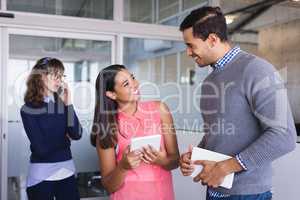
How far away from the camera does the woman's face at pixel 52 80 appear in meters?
2.37

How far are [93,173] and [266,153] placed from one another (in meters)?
3.28

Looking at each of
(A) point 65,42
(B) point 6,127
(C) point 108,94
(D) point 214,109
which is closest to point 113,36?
(A) point 65,42

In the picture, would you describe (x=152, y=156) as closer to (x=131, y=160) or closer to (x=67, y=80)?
(x=131, y=160)

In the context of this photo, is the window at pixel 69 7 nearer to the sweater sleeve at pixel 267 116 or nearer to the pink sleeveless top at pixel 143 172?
the pink sleeveless top at pixel 143 172

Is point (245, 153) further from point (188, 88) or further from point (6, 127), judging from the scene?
point (188, 88)

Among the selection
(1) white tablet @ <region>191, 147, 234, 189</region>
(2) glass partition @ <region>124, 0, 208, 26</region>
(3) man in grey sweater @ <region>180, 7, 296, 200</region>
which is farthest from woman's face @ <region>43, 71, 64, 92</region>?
(2) glass partition @ <region>124, 0, 208, 26</region>

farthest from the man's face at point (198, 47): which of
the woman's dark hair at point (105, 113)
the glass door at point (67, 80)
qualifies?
the glass door at point (67, 80)

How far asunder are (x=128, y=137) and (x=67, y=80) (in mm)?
2527

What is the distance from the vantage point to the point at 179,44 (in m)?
4.65

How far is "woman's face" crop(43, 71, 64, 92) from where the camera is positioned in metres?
2.37

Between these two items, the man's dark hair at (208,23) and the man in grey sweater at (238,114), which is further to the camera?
the man's dark hair at (208,23)

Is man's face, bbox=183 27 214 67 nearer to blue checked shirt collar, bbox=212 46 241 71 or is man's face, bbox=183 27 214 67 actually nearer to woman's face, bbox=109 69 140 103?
blue checked shirt collar, bbox=212 46 241 71

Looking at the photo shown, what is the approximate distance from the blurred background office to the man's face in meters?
2.02

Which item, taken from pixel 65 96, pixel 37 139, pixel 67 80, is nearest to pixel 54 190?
pixel 37 139
